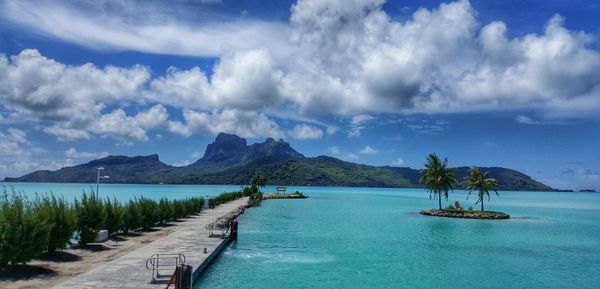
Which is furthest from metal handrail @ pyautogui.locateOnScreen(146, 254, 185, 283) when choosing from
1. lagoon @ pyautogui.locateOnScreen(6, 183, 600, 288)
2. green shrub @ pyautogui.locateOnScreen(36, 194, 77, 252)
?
green shrub @ pyautogui.locateOnScreen(36, 194, 77, 252)

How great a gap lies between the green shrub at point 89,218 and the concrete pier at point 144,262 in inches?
152

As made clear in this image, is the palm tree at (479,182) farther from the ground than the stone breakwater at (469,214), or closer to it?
farther from the ground

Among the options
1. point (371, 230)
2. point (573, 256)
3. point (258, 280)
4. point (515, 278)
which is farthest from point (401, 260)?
point (371, 230)

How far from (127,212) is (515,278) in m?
30.9

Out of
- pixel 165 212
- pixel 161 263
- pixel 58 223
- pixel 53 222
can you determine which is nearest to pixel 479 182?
pixel 165 212

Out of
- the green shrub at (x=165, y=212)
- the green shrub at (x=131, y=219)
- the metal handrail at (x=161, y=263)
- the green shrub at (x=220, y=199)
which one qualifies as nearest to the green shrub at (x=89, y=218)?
→ the green shrub at (x=131, y=219)

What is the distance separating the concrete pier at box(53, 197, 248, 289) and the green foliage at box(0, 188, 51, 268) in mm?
2889

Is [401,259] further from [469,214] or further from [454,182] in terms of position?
[454,182]

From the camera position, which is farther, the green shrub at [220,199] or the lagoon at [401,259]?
the green shrub at [220,199]

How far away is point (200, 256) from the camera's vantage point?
2859cm

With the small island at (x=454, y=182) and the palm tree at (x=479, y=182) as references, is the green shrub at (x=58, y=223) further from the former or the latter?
the palm tree at (x=479, y=182)

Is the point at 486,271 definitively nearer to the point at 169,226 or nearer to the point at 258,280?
the point at 258,280

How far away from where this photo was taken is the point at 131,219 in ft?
133

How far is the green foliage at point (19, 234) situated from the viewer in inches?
827
